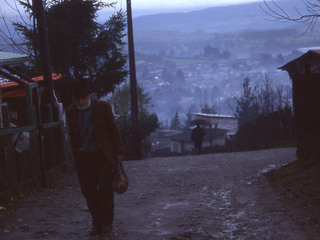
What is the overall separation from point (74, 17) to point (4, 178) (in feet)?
57.0

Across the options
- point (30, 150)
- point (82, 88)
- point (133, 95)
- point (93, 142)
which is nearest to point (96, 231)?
point (93, 142)

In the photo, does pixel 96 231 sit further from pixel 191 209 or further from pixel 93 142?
pixel 191 209

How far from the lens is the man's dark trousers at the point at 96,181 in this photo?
5.67m

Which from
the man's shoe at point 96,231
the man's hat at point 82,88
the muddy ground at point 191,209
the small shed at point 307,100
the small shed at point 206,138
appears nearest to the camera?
the man's hat at point 82,88

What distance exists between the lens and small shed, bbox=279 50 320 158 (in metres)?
10.6

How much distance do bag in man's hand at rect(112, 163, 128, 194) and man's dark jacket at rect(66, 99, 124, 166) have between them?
115 millimetres

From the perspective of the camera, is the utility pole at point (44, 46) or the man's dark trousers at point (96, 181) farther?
the utility pole at point (44, 46)

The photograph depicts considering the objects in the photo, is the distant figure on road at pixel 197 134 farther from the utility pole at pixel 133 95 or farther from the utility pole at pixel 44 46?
the utility pole at pixel 44 46

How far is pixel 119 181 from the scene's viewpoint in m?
5.69

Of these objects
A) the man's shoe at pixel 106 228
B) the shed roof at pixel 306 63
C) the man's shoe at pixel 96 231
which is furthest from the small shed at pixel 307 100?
the man's shoe at pixel 96 231

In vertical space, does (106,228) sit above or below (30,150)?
below

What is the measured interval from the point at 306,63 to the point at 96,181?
6.48 m

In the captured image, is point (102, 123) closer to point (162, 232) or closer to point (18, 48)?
point (162, 232)

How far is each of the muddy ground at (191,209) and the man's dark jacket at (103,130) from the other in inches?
40.0
